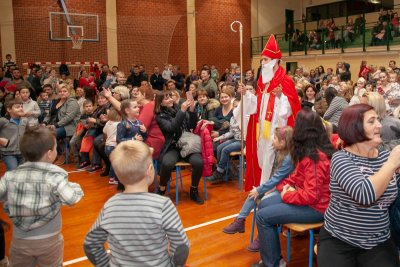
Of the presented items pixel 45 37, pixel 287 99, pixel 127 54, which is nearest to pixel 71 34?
pixel 45 37

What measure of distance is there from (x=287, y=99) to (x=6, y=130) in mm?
3242

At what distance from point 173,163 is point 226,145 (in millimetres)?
1086

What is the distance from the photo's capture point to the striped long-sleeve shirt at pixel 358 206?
216 centimetres

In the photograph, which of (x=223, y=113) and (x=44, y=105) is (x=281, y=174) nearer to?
(x=223, y=113)

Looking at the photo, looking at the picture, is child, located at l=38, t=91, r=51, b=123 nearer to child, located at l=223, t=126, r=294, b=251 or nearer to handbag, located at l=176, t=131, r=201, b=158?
handbag, located at l=176, t=131, r=201, b=158

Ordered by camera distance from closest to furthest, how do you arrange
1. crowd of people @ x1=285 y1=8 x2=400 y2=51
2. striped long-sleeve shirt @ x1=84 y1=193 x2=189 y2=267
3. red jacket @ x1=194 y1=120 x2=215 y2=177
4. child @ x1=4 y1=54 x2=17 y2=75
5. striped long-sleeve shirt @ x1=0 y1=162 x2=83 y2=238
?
striped long-sleeve shirt @ x1=84 y1=193 x2=189 y2=267 → striped long-sleeve shirt @ x1=0 y1=162 x2=83 y2=238 → red jacket @ x1=194 y1=120 x2=215 y2=177 → child @ x1=4 y1=54 x2=17 y2=75 → crowd of people @ x1=285 y1=8 x2=400 y2=51

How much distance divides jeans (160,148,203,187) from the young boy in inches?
114

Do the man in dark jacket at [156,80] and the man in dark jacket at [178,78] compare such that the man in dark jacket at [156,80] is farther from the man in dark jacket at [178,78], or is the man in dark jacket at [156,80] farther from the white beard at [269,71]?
the white beard at [269,71]

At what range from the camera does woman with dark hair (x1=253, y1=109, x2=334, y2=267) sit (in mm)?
2863

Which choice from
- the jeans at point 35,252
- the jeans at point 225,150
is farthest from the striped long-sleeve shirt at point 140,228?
the jeans at point 225,150

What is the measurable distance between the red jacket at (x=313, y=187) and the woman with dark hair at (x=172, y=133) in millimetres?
2090

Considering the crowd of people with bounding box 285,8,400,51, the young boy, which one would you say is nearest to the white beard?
the young boy

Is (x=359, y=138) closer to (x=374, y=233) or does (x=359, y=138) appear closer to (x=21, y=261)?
(x=374, y=233)

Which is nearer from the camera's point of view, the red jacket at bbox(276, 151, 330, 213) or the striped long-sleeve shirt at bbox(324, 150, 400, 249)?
the striped long-sleeve shirt at bbox(324, 150, 400, 249)
